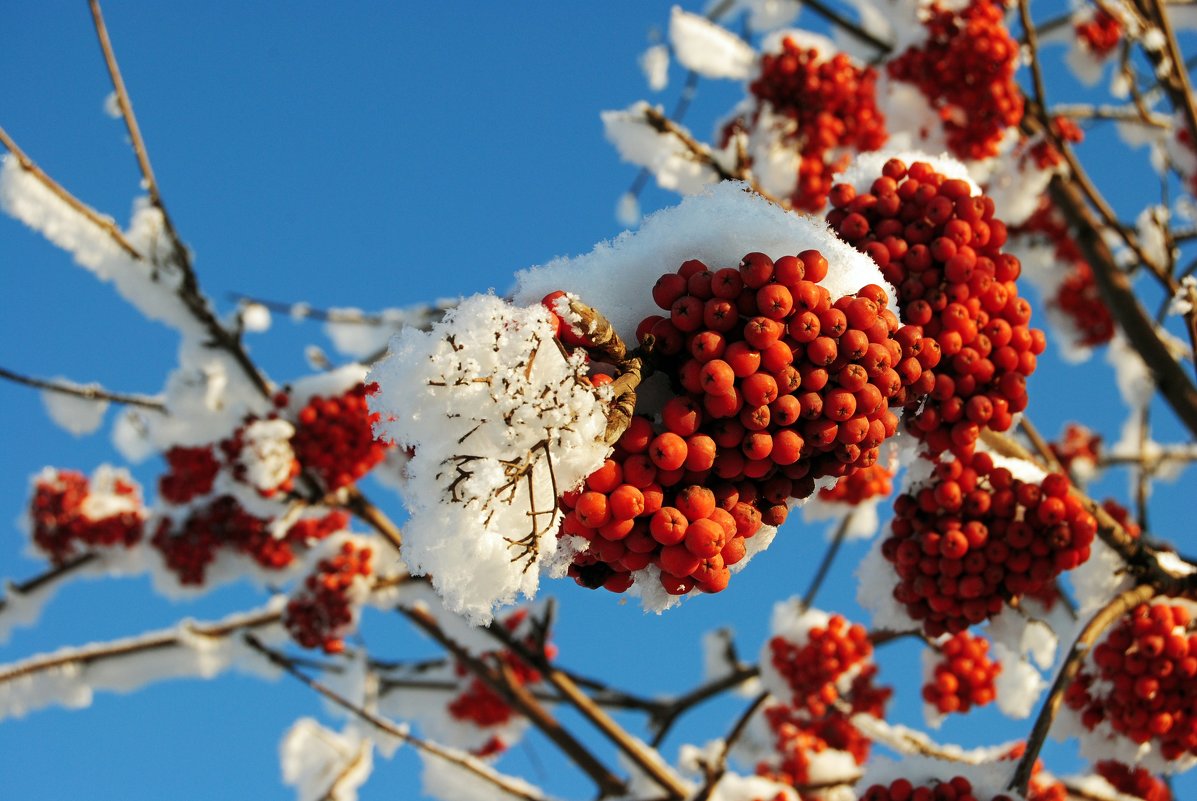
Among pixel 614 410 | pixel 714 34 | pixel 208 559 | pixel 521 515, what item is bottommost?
pixel 521 515

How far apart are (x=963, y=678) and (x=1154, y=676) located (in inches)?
66.3

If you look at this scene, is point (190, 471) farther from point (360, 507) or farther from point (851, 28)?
point (851, 28)

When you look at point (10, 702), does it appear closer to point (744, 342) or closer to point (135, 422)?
point (135, 422)

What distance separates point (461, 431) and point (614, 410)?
0.24m

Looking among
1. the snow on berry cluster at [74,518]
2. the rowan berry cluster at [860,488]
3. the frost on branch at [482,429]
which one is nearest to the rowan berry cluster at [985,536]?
the frost on branch at [482,429]

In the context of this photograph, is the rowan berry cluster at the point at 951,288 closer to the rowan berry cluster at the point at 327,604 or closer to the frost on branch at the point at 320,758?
the rowan berry cluster at the point at 327,604

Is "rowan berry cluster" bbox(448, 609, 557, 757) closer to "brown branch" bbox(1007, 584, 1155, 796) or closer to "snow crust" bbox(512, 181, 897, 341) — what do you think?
"brown branch" bbox(1007, 584, 1155, 796)

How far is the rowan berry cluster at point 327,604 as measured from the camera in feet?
15.4

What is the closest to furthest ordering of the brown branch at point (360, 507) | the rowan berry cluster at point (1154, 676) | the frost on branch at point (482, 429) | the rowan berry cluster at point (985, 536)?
the frost on branch at point (482, 429), the rowan berry cluster at point (985, 536), the rowan berry cluster at point (1154, 676), the brown branch at point (360, 507)

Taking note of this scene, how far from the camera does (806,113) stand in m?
4.77

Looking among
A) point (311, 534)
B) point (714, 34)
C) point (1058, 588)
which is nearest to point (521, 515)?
point (1058, 588)

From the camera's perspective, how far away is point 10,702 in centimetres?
486

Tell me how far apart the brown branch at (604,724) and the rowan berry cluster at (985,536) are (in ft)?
5.60

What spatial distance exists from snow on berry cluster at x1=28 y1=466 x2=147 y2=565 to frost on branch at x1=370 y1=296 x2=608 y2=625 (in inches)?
209
